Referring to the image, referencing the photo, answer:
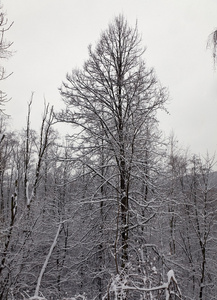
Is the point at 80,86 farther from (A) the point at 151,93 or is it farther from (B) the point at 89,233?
(B) the point at 89,233

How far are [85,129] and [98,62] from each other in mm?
2213

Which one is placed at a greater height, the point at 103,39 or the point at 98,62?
the point at 103,39

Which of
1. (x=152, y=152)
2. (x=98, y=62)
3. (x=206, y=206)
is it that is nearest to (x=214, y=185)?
(x=206, y=206)

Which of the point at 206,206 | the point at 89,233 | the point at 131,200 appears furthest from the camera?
the point at 206,206

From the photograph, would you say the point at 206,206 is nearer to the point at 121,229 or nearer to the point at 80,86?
the point at 121,229

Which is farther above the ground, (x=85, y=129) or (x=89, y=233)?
(x=85, y=129)

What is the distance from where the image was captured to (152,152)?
721 cm

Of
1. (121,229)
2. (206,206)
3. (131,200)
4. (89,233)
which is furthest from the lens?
(206,206)

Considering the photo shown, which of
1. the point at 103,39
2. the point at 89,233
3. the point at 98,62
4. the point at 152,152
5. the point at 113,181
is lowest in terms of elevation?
the point at 89,233

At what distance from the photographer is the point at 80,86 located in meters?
7.56

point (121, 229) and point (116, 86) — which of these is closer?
point (121, 229)

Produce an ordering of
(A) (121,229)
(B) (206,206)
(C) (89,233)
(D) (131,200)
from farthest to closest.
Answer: (B) (206,206)
(C) (89,233)
(D) (131,200)
(A) (121,229)

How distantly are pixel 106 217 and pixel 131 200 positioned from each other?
113 cm

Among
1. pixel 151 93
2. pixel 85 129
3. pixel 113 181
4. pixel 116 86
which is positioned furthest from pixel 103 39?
pixel 113 181
